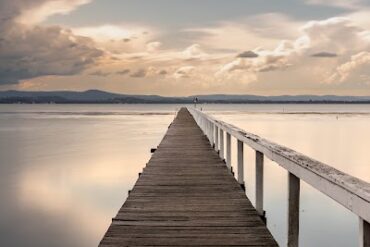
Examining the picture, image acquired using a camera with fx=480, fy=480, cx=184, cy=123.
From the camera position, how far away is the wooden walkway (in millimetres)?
4836

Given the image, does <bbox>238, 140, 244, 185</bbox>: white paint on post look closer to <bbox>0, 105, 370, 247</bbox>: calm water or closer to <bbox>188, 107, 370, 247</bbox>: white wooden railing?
<bbox>188, 107, 370, 247</bbox>: white wooden railing

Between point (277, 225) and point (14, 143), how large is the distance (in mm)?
30685

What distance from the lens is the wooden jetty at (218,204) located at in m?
2.95

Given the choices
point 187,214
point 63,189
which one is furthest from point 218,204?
point 63,189

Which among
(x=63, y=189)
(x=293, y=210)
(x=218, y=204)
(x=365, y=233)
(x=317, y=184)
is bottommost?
(x=63, y=189)

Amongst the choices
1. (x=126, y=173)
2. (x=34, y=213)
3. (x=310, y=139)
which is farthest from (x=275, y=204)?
(x=310, y=139)

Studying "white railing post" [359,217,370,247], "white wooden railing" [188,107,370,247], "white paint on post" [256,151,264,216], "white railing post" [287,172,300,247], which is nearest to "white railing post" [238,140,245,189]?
"white paint on post" [256,151,264,216]

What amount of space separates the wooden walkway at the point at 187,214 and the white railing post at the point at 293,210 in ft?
1.79

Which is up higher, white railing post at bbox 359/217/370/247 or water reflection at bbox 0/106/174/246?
A: white railing post at bbox 359/217/370/247

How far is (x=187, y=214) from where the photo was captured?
19.2ft

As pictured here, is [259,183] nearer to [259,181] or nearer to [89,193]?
[259,181]

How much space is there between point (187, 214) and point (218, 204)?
0.67m

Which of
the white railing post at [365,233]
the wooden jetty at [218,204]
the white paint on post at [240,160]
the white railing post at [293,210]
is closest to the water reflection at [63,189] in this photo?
the wooden jetty at [218,204]

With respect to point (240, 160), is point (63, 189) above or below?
below
